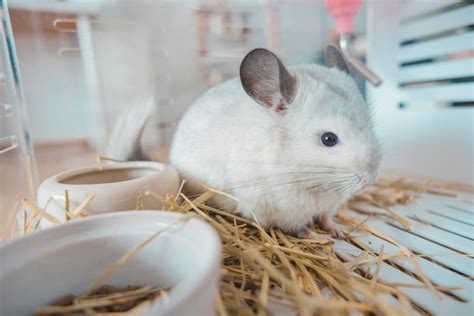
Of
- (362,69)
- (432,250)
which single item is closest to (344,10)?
(362,69)

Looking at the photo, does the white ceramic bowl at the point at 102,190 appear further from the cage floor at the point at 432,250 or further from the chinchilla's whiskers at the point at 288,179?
the cage floor at the point at 432,250

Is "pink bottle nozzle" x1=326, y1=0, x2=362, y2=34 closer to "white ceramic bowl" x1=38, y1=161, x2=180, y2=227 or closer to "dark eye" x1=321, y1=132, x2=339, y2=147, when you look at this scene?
"dark eye" x1=321, y1=132, x2=339, y2=147

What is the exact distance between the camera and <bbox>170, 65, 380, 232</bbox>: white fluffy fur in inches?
31.2

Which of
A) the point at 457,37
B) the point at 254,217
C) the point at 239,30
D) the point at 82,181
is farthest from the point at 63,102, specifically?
the point at 457,37

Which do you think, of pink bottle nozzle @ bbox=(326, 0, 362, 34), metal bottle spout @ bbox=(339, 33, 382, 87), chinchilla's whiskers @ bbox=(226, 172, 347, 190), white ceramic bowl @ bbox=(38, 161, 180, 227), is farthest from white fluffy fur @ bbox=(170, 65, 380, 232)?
pink bottle nozzle @ bbox=(326, 0, 362, 34)

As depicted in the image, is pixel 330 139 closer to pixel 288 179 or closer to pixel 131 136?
pixel 288 179

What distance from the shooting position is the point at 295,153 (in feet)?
2.69

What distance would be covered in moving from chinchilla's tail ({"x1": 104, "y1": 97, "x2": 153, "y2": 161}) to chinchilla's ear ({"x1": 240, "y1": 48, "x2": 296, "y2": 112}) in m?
0.55

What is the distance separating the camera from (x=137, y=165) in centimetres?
101

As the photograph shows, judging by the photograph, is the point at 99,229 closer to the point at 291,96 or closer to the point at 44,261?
the point at 44,261

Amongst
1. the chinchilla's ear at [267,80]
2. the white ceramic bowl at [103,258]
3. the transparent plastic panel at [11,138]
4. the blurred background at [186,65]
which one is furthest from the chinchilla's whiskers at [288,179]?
the transparent plastic panel at [11,138]

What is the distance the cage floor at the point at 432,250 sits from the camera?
0.63 metres

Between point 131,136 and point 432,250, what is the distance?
39.4 inches

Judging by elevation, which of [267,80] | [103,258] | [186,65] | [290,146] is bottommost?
[103,258]
